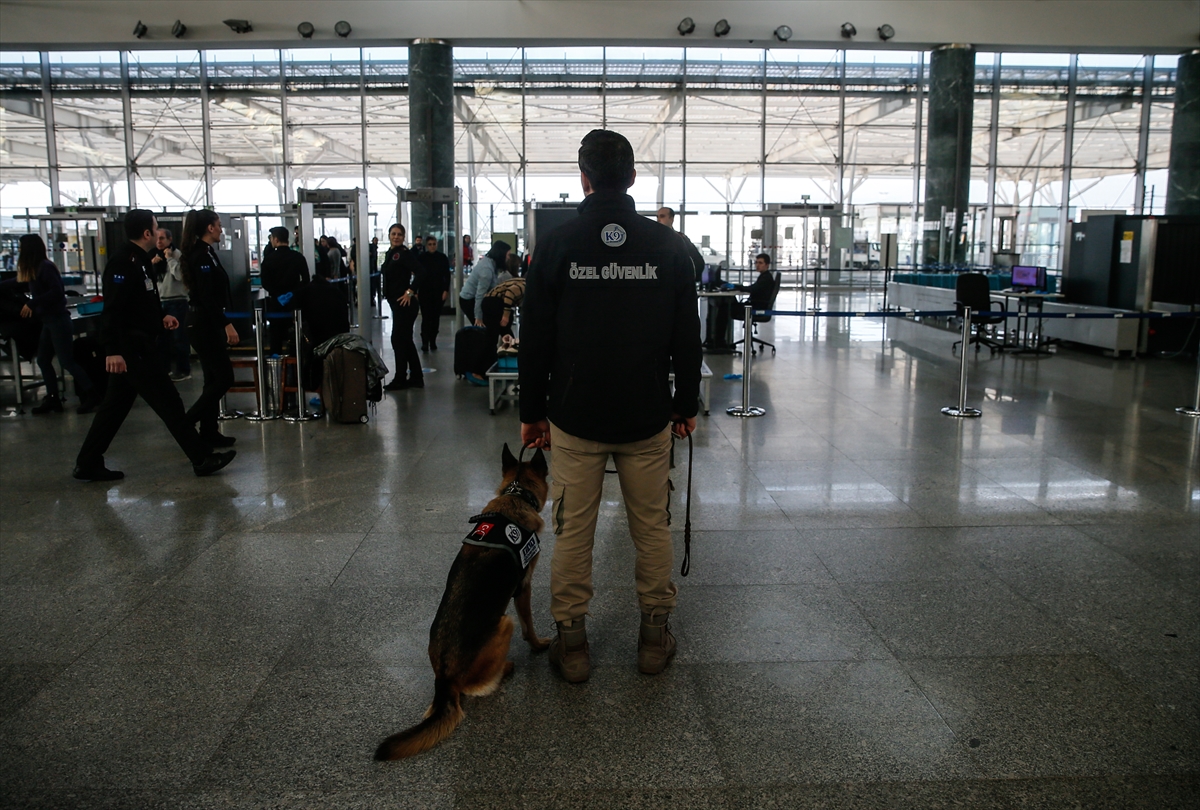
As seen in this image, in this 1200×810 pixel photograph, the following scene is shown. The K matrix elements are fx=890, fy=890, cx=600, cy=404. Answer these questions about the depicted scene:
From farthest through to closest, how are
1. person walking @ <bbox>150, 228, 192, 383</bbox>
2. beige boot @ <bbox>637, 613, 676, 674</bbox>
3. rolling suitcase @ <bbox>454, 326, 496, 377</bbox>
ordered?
person walking @ <bbox>150, 228, 192, 383</bbox>, rolling suitcase @ <bbox>454, 326, 496, 377</bbox>, beige boot @ <bbox>637, 613, 676, 674</bbox>

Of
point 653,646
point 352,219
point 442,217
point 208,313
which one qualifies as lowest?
point 653,646

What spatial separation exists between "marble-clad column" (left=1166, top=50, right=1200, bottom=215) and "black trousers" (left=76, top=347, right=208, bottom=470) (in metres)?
22.9

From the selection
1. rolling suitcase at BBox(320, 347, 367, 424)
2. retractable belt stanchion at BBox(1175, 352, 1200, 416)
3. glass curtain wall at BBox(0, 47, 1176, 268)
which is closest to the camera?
rolling suitcase at BBox(320, 347, 367, 424)

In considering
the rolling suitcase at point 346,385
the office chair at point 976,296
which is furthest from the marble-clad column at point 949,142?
the rolling suitcase at point 346,385

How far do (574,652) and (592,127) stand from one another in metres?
21.2

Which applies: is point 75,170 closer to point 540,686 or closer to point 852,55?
point 852,55

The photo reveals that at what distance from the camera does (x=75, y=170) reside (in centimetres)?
2208

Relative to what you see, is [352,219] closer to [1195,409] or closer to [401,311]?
[401,311]

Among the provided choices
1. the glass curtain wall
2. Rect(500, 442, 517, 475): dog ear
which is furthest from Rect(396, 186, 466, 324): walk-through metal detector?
Rect(500, 442, 517, 475): dog ear

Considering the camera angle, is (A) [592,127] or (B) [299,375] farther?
(A) [592,127]

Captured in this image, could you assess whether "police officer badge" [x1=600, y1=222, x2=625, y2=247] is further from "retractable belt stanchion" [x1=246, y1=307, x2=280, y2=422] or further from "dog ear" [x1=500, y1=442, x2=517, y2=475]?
"retractable belt stanchion" [x1=246, y1=307, x2=280, y2=422]

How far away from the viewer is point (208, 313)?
258 inches

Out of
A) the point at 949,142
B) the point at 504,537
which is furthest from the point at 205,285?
the point at 949,142

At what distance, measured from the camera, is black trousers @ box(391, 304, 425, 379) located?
977cm
